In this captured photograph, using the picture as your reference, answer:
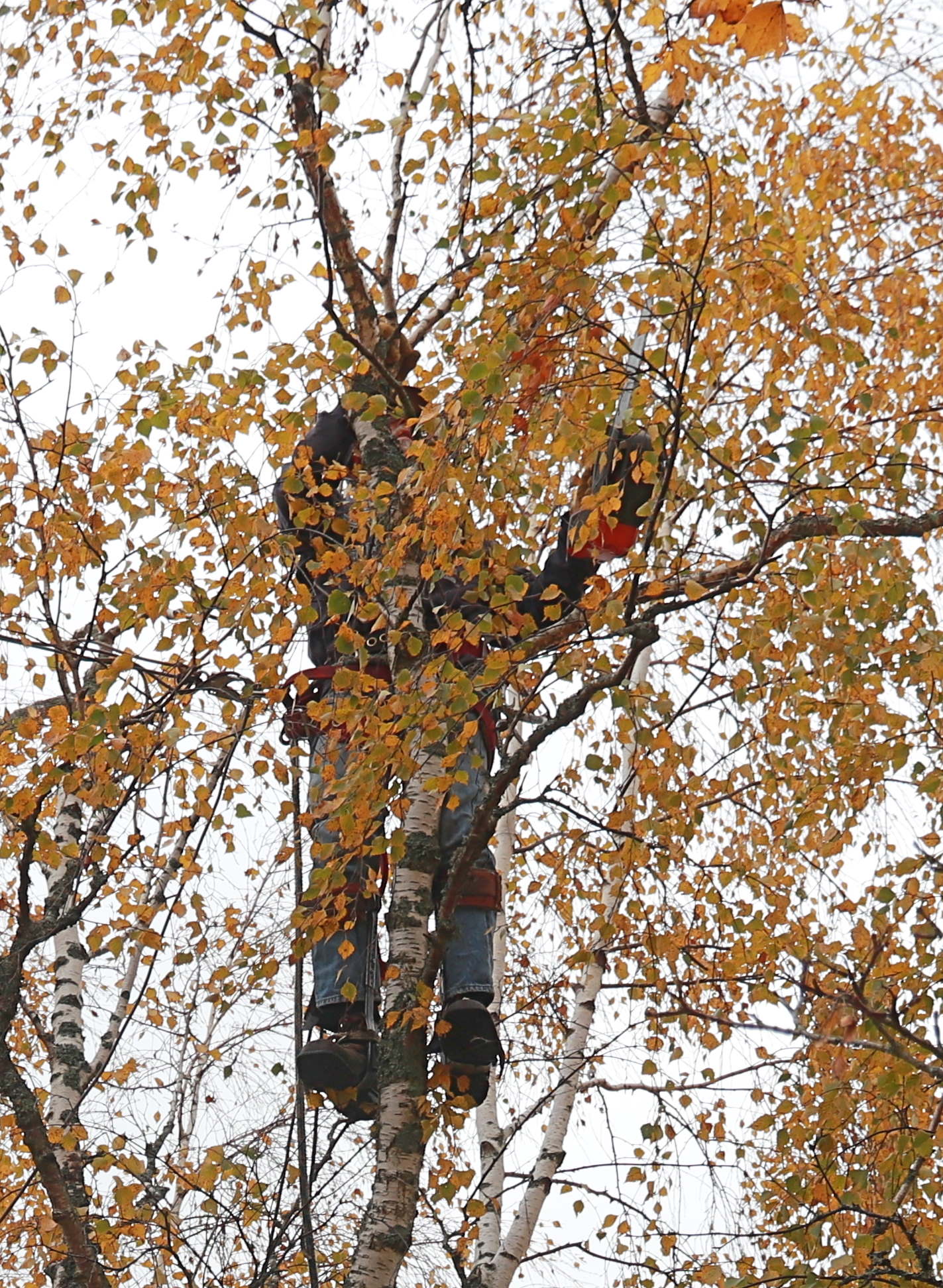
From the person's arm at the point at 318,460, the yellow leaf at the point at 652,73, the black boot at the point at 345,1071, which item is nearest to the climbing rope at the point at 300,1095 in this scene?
the black boot at the point at 345,1071

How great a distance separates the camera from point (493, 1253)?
5062mm

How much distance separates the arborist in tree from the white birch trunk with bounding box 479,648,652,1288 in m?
1.04

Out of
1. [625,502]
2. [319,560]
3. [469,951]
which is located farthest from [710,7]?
[469,951]

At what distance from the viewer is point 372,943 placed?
3.92 m

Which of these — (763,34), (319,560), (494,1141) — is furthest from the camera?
(494,1141)

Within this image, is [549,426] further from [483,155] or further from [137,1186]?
[137,1186]

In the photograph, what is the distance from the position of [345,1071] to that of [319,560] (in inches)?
60.3

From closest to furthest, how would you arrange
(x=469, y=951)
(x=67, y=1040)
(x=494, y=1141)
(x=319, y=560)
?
(x=469, y=951)
(x=319, y=560)
(x=67, y=1040)
(x=494, y=1141)

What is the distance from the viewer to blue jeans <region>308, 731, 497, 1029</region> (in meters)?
3.81

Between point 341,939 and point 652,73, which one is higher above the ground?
point 652,73

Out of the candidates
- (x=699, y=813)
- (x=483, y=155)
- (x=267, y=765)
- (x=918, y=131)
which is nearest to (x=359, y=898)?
(x=267, y=765)

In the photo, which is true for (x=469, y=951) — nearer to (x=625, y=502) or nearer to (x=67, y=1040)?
(x=625, y=502)

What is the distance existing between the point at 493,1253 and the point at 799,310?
3593mm

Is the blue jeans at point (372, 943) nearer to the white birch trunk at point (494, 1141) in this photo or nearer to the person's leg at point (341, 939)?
the person's leg at point (341, 939)
